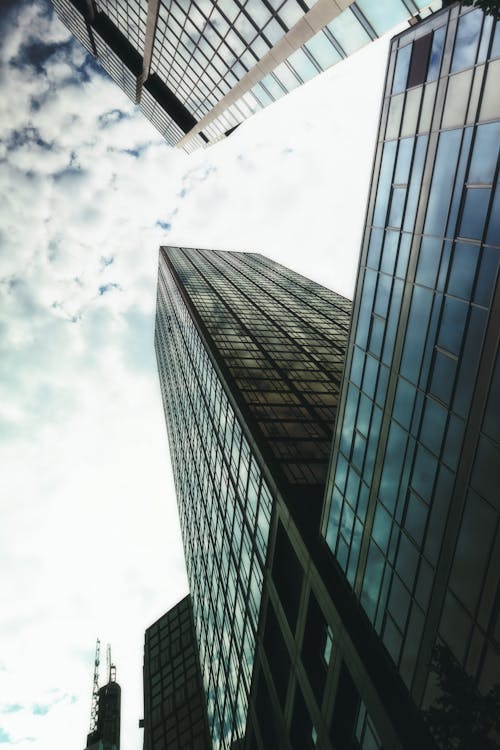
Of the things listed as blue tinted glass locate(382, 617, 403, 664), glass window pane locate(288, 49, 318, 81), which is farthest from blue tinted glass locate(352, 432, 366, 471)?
glass window pane locate(288, 49, 318, 81)

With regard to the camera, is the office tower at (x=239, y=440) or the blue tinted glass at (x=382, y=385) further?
the office tower at (x=239, y=440)

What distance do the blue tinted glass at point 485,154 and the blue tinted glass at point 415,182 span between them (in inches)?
146

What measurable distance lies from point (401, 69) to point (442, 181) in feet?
23.3

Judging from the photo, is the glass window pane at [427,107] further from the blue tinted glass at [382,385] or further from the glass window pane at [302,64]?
the glass window pane at [302,64]

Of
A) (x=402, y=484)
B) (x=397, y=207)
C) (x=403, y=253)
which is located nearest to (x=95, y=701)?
(x=402, y=484)

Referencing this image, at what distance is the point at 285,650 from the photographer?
28.5 m

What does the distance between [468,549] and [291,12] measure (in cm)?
2477

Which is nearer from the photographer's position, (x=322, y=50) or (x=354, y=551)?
(x=354, y=551)

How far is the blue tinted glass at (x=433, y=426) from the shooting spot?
587 inches

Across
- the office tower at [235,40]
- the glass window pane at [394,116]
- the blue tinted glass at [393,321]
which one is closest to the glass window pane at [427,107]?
the glass window pane at [394,116]

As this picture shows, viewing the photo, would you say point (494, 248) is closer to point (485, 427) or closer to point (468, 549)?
point (485, 427)

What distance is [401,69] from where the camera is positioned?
19.2 metres

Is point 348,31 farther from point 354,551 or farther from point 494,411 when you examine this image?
point 354,551

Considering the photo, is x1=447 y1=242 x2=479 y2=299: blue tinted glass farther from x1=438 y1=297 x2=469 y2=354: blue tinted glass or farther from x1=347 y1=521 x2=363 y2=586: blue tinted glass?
x1=347 y1=521 x2=363 y2=586: blue tinted glass
